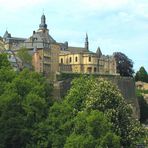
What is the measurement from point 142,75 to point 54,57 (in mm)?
41060

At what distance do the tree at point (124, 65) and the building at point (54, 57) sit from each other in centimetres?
436

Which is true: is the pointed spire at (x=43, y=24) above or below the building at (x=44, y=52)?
above

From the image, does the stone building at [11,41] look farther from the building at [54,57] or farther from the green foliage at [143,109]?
the green foliage at [143,109]

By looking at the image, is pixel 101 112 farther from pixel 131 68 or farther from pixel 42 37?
pixel 131 68

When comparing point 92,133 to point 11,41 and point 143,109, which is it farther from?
point 11,41

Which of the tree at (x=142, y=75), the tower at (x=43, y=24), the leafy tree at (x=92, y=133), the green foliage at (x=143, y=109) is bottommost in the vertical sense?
the leafy tree at (x=92, y=133)

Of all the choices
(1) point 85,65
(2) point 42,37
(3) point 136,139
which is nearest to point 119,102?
(3) point 136,139

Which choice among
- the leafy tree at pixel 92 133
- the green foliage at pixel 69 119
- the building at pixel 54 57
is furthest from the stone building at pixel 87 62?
the leafy tree at pixel 92 133

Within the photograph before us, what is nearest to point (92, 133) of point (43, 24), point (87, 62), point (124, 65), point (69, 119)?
point (69, 119)

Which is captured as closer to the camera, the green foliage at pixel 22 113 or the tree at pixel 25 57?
the green foliage at pixel 22 113

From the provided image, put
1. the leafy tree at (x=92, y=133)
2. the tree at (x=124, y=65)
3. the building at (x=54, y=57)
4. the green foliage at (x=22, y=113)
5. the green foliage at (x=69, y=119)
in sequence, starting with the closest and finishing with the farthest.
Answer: the leafy tree at (x=92, y=133), the green foliage at (x=69, y=119), the green foliage at (x=22, y=113), the building at (x=54, y=57), the tree at (x=124, y=65)

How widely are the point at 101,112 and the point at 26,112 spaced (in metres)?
9.33

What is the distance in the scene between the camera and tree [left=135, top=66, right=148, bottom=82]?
481 ft

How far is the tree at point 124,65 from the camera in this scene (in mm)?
141000
